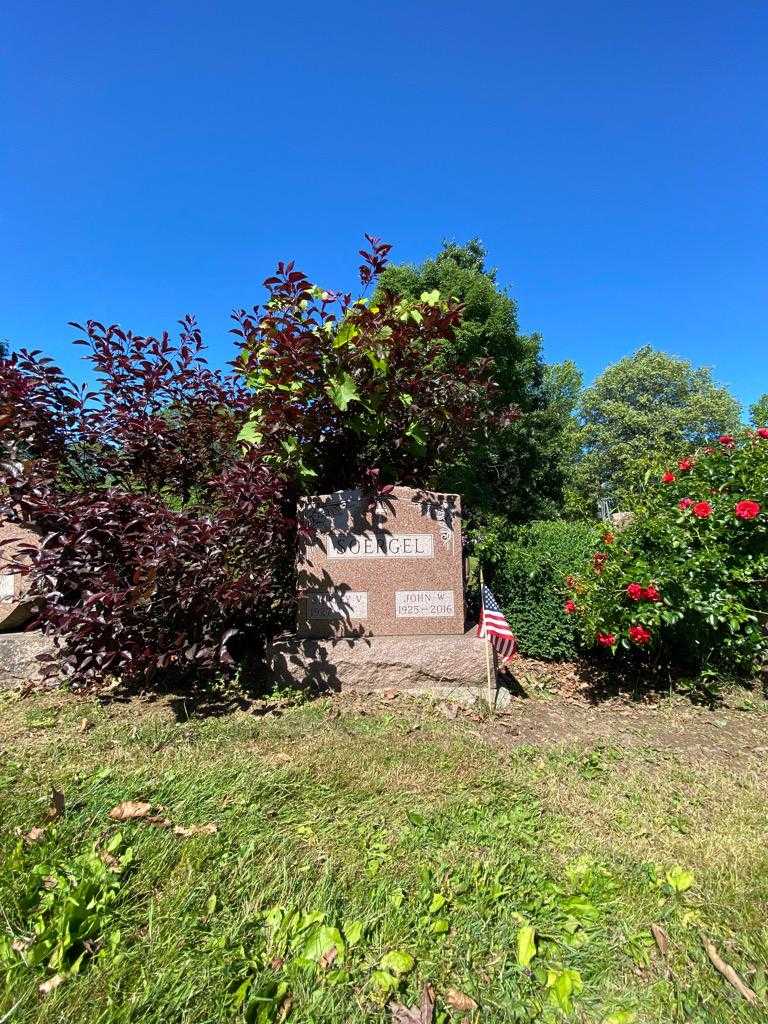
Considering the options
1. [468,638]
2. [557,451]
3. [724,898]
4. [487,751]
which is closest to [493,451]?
[557,451]

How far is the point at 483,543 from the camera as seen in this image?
4.89 metres

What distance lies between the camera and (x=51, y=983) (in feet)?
4.29

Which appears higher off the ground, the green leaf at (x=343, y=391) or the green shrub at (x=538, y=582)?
the green leaf at (x=343, y=391)

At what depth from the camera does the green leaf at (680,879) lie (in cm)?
171

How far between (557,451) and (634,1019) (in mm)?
17813

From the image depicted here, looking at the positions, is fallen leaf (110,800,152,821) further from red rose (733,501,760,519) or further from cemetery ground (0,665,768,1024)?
red rose (733,501,760,519)

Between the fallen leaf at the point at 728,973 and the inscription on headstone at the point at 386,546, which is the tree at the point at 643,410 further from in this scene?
the fallen leaf at the point at 728,973

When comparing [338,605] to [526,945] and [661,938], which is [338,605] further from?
[661,938]

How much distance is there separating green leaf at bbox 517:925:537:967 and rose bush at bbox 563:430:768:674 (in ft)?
7.24

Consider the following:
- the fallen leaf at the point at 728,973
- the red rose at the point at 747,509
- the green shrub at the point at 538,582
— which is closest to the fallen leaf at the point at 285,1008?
the fallen leaf at the point at 728,973

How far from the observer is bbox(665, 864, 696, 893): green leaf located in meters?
1.71

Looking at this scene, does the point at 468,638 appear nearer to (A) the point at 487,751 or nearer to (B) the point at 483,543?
(A) the point at 487,751

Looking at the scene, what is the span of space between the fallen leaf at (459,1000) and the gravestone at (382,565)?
251cm

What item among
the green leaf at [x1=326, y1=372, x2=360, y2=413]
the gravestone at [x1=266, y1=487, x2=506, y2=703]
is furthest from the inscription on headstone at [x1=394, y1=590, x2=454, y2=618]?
the green leaf at [x1=326, y1=372, x2=360, y2=413]
